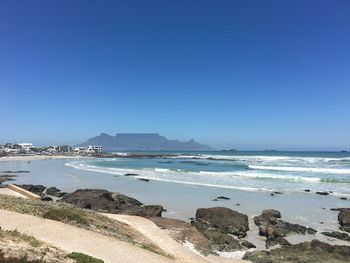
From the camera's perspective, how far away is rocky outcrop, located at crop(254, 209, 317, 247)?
19078 mm

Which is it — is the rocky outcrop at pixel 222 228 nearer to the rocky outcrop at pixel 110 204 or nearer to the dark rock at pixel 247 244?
the dark rock at pixel 247 244

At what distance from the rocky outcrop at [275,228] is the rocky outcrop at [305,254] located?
68.5 inches

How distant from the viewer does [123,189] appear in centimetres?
3966

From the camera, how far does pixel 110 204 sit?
2681 cm

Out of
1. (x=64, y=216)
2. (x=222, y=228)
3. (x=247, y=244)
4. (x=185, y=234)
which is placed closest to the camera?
(x=64, y=216)

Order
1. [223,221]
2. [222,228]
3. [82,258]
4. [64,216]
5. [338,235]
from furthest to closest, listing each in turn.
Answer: [223,221] → [222,228] → [338,235] → [64,216] → [82,258]

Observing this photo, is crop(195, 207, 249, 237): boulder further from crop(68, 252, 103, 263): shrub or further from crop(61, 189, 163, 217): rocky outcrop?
crop(68, 252, 103, 263): shrub

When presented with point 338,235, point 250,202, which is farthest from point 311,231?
point 250,202

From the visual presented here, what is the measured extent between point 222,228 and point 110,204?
8846mm

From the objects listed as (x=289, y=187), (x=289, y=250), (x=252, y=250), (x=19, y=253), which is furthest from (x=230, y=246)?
(x=289, y=187)

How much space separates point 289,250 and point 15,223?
1069 centimetres

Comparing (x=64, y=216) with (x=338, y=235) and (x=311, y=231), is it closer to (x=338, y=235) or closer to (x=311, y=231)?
(x=311, y=231)

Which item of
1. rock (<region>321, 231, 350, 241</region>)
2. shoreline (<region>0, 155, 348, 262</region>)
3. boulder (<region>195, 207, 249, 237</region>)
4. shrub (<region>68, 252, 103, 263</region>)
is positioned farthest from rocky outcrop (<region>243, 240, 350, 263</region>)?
shrub (<region>68, 252, 103, 263</region>)

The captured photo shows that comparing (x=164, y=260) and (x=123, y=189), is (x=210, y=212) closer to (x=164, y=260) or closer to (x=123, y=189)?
(x=164, y=260)
